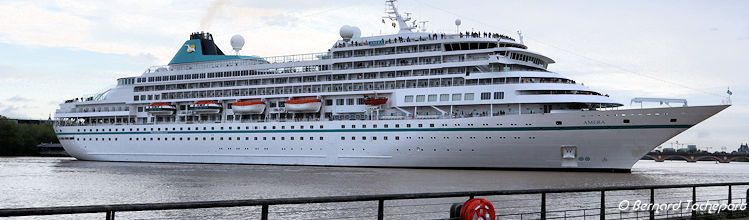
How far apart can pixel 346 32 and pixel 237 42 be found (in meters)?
12.3

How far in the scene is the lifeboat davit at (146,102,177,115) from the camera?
51875 millimetres

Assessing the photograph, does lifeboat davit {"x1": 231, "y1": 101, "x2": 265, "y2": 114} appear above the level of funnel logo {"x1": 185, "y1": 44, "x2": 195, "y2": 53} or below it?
below

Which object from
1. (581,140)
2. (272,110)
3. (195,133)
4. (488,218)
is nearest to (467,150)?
(581,140)

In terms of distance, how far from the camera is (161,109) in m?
52.1

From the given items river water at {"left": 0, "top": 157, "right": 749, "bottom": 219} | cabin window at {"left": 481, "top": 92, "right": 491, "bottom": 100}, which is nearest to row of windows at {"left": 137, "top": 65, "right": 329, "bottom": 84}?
cabin window at {"left": 481, "top": 92, "right": 491, "bottom": 100}

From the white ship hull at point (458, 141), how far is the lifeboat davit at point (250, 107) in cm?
159

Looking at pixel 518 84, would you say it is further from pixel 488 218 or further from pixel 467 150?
pixel 488 218

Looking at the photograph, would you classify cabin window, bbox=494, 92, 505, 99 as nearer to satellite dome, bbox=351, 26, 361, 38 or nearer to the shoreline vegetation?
satellite dome, bbox=351, 26, 361, 38

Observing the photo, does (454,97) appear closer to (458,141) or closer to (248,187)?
(458,141)

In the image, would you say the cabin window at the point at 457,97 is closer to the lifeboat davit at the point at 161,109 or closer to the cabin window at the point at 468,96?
the cabin window at the point at 468,96

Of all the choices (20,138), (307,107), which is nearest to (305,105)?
(307,107)

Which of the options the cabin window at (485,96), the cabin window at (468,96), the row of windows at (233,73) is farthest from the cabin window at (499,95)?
the row of windows at (233,73)

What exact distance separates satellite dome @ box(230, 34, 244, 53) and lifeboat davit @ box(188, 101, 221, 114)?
688 centimetres

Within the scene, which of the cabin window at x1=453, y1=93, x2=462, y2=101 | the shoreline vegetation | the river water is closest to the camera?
the river water
